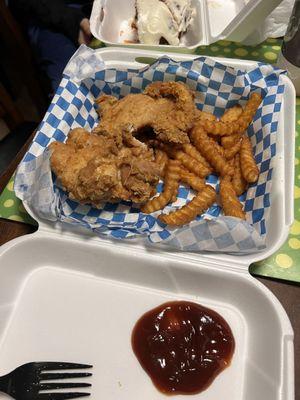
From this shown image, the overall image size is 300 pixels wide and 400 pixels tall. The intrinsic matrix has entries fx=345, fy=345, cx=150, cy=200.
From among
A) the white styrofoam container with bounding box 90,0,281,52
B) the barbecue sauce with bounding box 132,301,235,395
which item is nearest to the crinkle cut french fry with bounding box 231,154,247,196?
the barbecue sauce with bounding box 132,301,235,395

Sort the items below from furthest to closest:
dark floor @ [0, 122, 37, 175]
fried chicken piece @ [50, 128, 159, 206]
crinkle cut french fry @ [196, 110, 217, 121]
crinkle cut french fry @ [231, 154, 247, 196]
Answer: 1. dark floor @ [0, 122, 37, 175]
2. crinkle cut french fry @ [196, 110, 217, 121]
3. crinkle cut french fry @ [231, 154, 247, 196]
4. fried chicken piece @ [50, 128, 159, 206]

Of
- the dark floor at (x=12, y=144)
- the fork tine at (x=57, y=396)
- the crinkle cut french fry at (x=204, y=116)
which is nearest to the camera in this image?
the fork tine at (x=57, y=396)

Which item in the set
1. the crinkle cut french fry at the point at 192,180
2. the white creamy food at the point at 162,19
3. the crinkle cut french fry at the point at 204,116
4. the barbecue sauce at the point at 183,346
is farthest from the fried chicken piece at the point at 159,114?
the barbecue sauce at the point at 183,346

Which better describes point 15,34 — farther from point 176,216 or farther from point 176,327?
point 176,327

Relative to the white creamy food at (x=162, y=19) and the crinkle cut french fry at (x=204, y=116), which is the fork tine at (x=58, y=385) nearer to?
the crinkle cut french fry at (x=204, y=116)

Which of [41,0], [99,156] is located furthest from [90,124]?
[41,0]

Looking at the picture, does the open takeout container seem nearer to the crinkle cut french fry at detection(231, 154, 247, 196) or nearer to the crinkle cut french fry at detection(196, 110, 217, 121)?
the crinkle cut french fry at detection(231, 154, 247, 196)
